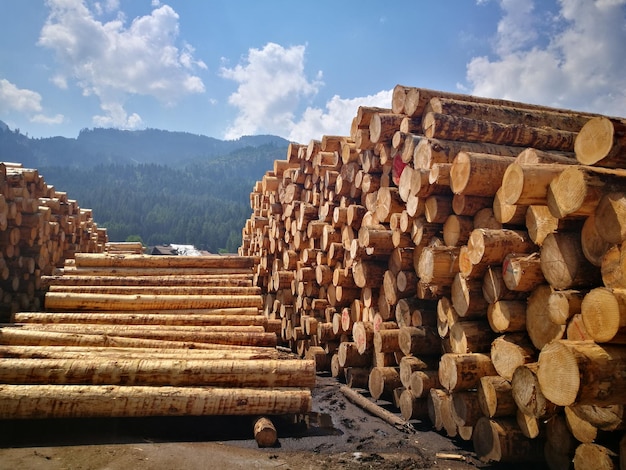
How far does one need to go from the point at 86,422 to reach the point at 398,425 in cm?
344

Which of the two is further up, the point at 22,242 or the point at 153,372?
the point at 22,242

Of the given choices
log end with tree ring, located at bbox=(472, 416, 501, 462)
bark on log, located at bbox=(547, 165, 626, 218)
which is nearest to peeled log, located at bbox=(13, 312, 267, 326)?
log end with tree ring, located at bbox=(472, 416, 501, 462)

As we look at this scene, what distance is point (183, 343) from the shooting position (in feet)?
20.2

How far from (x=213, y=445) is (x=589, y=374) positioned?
345 centimetres

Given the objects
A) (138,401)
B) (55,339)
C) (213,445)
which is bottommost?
(213,445)

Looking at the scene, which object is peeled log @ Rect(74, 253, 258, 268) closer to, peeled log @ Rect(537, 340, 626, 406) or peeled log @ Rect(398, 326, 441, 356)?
peeled log @ Rect(398, 326, 441, 356)

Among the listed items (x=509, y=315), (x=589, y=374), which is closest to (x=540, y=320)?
(x=509, y=315)

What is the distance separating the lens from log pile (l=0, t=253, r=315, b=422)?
183 inches

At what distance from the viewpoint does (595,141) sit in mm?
3498

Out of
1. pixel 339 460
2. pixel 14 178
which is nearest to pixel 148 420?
pixel 339 460

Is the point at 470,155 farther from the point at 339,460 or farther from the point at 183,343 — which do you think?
the point at 183,343

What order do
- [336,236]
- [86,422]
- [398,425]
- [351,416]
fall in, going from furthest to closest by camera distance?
[336,236] → [351,416] → [398,425] → [86,422]

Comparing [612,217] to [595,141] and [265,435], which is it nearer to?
[595,141]

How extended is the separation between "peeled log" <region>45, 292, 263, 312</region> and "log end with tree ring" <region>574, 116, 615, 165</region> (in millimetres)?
5796
